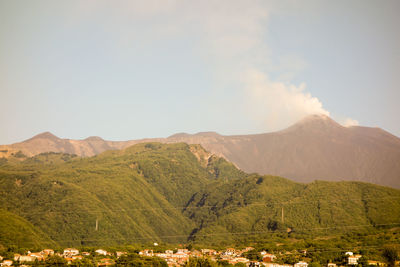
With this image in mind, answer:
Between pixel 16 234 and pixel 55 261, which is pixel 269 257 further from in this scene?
pixel 16 234

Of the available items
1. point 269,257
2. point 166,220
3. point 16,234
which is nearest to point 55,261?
point 269,257

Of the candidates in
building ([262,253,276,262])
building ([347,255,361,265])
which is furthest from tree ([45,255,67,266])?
building ([347,255,361,265])

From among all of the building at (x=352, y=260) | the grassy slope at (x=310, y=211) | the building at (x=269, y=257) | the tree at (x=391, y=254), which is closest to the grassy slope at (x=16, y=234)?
the building at (x=269, y=257)

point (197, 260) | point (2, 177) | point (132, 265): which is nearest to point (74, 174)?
point (2, 177)

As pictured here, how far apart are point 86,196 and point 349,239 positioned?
9629 cm

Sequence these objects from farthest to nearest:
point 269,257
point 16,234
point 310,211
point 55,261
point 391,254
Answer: point 310,211 → point 16,234 → point 269,257 → point 55,261 → point 391,254

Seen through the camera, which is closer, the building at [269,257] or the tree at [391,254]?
the tree at [391,254]

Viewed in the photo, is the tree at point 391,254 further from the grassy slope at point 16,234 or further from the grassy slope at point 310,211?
the grassy slope at point 16,234

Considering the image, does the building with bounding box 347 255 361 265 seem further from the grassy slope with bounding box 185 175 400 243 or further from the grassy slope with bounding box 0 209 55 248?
the grassy slope with bounding box 0 209 55 248

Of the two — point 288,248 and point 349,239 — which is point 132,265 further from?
point 349,239

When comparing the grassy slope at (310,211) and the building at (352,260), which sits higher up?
the grassy slope at (310,211)

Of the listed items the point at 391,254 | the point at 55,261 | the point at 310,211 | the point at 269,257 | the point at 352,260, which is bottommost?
the point at 269,257

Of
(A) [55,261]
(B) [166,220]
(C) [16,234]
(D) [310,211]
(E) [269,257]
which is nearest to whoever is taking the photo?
(A) [55,261]

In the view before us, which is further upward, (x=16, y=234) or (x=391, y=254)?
(x=16, y=234)
